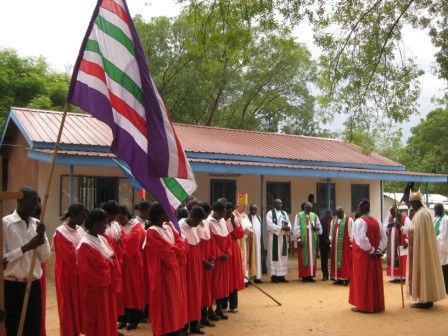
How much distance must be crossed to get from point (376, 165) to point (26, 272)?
704 inches

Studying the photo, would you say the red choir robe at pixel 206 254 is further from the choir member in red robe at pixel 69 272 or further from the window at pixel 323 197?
the window at pixel 323 197

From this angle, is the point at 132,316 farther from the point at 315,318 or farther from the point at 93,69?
the point at 93,69

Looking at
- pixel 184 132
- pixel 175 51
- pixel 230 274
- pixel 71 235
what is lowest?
pixel 230 274

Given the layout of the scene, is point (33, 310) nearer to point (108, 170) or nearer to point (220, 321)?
point (220, 321)

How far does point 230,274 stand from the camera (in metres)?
8.97

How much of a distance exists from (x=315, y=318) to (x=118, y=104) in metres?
5.72

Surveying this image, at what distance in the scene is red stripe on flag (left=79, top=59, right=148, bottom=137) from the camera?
4.72 m

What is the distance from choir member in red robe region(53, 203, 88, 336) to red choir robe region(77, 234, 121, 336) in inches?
16.0

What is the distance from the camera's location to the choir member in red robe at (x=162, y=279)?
261 inches

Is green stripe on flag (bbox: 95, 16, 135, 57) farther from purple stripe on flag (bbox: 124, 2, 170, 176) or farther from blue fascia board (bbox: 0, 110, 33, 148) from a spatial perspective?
blue fascia board (bbox: 0, 110, 33, 148)

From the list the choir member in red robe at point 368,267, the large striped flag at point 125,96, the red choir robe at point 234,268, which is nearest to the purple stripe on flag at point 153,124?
the large striped flag at point 125,96

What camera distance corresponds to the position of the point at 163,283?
6684 mm

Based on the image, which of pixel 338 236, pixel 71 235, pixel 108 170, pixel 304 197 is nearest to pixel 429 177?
pixel 304 197

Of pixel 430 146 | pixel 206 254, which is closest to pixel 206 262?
pixel 206 254
